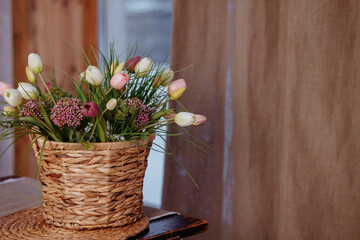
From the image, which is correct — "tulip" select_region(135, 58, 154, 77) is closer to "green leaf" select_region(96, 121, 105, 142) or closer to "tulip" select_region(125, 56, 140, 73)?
"tulip" select_region(125, 56, 140, 73)

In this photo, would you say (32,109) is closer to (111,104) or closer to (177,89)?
(111,104)

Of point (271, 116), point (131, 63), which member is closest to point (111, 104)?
point (131, 63)

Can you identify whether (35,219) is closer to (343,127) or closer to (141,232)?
(141,232)

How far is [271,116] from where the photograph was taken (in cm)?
129

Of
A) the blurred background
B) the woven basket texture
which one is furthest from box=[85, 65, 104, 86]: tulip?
the blurred background

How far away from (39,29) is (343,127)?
6.47ft

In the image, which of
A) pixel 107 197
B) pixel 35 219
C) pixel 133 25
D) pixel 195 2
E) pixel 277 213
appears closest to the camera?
pixel 107 197

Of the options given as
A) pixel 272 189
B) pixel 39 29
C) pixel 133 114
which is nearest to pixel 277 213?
pixel 272 189

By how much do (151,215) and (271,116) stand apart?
581mm

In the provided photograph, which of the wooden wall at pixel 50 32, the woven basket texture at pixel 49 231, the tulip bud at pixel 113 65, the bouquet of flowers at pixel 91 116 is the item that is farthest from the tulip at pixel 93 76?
the wooden wall at pixel 50 32

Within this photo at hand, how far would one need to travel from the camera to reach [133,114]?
0.74 m

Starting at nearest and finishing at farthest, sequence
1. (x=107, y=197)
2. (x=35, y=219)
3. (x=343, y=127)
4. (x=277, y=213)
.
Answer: (x=107, y=197)
(x=35, y=219)
(x=343, y=127)
(x=277, y=213)

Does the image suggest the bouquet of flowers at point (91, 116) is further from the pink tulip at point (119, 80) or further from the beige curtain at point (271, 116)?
the beige curtain at point (271, 116)

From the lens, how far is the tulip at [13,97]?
720mm
